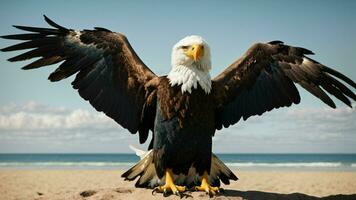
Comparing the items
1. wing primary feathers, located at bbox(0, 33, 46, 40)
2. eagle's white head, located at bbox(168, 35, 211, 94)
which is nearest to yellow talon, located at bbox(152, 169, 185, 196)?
eagle's white head, located at bbox(168, 35, 211, 94)

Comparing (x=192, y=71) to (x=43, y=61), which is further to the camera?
(x=43, y=61)

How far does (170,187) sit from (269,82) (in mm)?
2065

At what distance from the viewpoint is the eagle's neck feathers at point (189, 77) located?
5.22 m

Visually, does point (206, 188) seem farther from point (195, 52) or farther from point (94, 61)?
point (94, 61)

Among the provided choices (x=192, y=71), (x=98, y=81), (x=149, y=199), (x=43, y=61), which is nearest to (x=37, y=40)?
(x=43, y=61)

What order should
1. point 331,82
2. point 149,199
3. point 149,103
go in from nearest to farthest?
1. point 149,199
2. point 149,103
3. point 331,82

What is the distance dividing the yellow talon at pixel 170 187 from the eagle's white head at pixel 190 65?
1.03 metres

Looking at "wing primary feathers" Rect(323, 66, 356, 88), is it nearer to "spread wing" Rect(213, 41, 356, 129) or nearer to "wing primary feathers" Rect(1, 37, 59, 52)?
"spread wing" Rect(213, 41, 356, 129)

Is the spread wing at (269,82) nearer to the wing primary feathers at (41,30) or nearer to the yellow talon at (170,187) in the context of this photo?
the yellow talon at (170,187)

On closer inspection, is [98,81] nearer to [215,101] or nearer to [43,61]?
[43,61]

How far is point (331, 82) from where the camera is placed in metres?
6.04

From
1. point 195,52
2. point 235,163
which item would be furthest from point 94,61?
point 235,163

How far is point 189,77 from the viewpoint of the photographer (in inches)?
206

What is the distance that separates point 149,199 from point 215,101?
158cm
